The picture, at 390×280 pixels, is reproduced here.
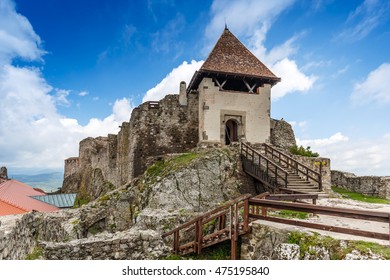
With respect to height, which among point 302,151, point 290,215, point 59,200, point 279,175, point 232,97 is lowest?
point 59,200

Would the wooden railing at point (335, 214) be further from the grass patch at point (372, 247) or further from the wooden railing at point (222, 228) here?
the wooden railing at point (222, 228)

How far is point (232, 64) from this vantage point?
57.4ft

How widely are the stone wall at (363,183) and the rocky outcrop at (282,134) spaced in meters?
4.79

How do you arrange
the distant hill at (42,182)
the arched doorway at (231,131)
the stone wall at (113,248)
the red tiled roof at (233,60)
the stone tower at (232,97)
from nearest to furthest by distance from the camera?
1. the stone wall at (113,248)
2. the stone tower at (232,97)
3. the red tiled roof at (233,60)
4. the arched doorway at (231,131)
5. the distant hill at (42,182)

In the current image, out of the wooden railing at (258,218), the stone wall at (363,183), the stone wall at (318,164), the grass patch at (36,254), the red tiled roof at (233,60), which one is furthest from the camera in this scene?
the stone wall at (363,183)

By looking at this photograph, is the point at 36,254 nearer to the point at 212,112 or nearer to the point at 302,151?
the point at 212,112

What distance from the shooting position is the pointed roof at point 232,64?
16.8m

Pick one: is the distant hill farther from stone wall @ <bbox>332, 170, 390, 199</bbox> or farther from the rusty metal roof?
stone wall @ <bbox>332, 170, 390, 199</bbox>

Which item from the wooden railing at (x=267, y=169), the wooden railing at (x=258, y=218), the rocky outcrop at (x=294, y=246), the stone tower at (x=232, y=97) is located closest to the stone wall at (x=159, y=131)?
the stone tower at (x=232, y=97)

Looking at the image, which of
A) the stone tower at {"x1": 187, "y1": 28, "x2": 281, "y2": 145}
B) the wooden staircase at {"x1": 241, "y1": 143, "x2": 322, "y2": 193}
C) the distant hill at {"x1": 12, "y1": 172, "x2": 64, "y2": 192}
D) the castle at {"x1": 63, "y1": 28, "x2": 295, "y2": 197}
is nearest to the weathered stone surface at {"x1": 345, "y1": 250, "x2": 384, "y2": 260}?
the wooden staircase at {"x1": 241, "y1": 143, "x2": 322, "y2": 193}

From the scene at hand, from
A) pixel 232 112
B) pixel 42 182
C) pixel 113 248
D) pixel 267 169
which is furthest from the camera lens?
pixel 42 182

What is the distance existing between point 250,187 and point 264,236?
7.68 metres

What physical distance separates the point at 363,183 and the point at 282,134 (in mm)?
6679

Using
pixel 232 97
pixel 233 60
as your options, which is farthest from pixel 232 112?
pixel 233 60
